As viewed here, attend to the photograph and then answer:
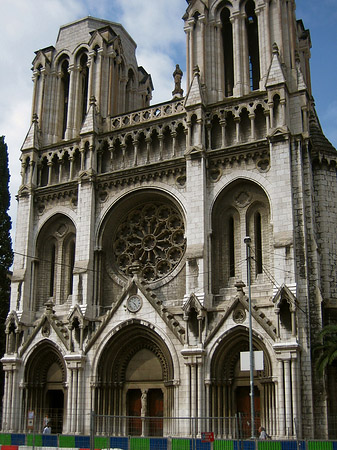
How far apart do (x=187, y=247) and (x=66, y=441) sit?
36.6 ft

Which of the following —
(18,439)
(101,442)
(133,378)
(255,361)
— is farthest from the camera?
(133,378)

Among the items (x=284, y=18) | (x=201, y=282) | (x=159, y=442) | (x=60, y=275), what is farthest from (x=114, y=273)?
(x=284, y=18)

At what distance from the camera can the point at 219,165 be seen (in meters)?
31.7

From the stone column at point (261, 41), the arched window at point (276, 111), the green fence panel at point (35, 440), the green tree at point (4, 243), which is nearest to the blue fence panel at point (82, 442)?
the green fence panel at point (35, 440)

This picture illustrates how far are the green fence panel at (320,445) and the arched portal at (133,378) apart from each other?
1032 cm

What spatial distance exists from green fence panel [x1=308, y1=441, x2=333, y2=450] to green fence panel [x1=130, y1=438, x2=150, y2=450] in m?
5.76

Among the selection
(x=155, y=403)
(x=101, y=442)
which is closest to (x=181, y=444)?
(x=101, y=442)

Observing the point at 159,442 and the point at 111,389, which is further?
the point at 111,389

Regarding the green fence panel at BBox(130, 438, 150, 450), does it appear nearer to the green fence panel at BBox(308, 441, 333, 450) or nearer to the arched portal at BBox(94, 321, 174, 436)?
the green fence panel at BBox(308, 441, 333, 450)

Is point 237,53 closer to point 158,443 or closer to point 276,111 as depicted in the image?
point 276,111

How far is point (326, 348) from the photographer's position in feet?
85.5

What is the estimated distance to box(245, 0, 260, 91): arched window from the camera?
35.6 m

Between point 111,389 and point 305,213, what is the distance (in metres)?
13.0

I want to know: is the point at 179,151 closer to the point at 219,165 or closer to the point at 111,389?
the point at 219,165
